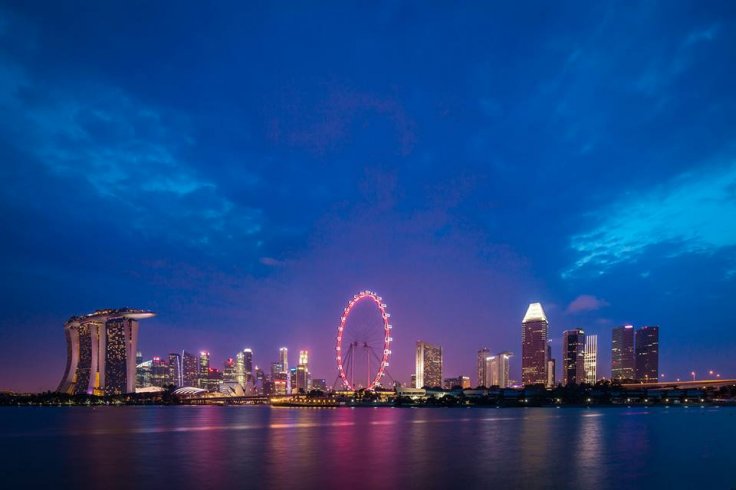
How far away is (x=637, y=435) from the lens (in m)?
79.9

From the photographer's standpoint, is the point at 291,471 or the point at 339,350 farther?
the point at 339,350

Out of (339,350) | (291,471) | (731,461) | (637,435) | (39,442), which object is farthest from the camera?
(339,350)

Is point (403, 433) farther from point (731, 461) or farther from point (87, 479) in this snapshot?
point (87, 479)

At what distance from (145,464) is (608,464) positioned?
36.6 m

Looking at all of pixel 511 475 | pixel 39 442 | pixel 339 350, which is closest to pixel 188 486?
pixel 511 475

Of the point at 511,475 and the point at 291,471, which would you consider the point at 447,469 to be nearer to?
the point at 511,475

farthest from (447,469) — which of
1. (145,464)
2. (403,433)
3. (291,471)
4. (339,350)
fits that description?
(339,350)

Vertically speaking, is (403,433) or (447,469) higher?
(447,469)

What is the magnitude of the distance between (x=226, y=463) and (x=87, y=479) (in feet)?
36.9

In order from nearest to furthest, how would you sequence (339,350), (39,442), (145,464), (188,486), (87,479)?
(188,486) < (87,479) < (145,464) < (39,442) < (339,350)

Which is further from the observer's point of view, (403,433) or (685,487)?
(403,433)

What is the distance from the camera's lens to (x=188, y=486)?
1550 inches

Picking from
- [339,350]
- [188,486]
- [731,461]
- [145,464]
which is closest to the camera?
[188,486]

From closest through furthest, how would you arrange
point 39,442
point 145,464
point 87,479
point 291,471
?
1. point 87,479
2. point 291,471
3. point 145,464
4. point 39,442
